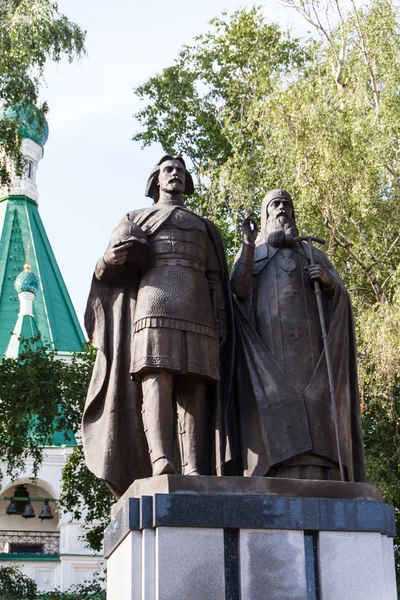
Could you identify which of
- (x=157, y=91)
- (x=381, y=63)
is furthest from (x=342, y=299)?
(x=157, y=91)

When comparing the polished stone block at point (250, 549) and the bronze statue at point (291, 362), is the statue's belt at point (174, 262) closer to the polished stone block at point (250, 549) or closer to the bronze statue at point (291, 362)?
the bronze statue at point (291, 362)

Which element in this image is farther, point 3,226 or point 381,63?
point 3,226

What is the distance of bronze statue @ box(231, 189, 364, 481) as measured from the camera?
21.6 feet

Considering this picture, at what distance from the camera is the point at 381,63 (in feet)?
61.6

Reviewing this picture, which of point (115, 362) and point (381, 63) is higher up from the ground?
point (381, 63)

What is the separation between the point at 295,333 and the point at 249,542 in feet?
4.97

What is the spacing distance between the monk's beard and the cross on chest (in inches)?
28.0

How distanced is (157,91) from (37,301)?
1592 cm

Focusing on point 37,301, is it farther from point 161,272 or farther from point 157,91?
point 161,272

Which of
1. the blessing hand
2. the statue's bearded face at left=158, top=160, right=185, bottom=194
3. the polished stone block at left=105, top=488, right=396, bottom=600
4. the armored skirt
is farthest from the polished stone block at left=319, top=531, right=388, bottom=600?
the statue's bearded face at left=158, top=160, right=185, bottom=194

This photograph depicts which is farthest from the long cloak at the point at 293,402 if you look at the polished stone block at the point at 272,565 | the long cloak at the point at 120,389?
the polished stone block at the point at 272,565

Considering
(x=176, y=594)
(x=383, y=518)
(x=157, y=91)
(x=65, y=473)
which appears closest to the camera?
(x=176, y=594)

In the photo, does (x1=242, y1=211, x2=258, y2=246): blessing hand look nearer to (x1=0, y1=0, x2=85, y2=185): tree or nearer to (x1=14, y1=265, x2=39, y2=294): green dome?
(x1=0, y1=0, x2=85, y2=185): tree

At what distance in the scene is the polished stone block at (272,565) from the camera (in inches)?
230
